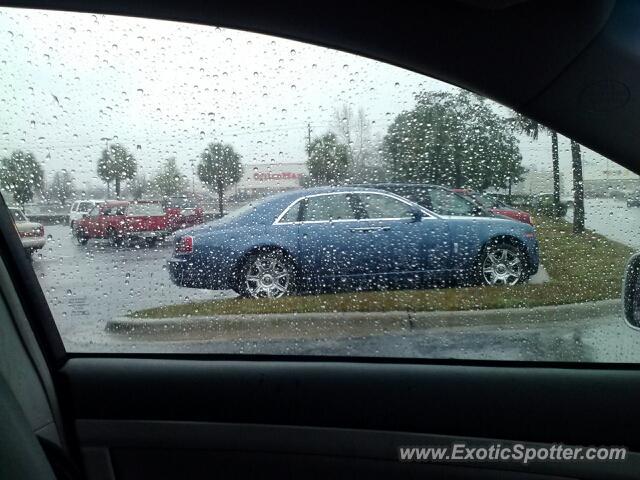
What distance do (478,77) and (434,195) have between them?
0.67 m

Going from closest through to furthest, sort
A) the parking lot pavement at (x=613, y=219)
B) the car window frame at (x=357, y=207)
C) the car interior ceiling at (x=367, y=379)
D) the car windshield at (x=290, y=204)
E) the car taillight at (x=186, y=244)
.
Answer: the car interior ceiling at (x=367, y=379) < the parking lot pavement at (x=613, y=219) < the car windshield at (x=290, y=204) < the car window frame at (x=357, y=207) < the car taillight at (x=186, y=244)

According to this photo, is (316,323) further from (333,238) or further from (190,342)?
(190,342)

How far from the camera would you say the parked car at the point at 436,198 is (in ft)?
9.71

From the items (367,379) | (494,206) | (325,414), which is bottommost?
(325,414)

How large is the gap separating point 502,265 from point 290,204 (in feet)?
3.43

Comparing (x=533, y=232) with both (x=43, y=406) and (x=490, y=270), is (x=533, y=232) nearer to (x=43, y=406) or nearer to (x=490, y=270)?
(x=490, y=270)

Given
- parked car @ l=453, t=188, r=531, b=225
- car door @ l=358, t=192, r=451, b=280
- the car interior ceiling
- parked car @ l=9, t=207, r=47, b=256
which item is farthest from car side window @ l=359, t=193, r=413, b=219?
parked car @ l=9, t=207, r=47, b=256

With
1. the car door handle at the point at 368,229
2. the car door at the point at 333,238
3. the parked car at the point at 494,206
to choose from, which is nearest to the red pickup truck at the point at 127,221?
the car door at the point at 333,238

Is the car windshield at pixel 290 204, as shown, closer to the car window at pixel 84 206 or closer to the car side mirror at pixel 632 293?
the car window at pixel 84 206

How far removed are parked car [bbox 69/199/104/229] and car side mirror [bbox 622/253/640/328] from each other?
7.94ft

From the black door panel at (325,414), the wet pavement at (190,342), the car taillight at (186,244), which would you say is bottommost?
the black door panel at (325,414)

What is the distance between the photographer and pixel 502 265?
3049mm

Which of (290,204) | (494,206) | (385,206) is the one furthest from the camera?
(290,204)

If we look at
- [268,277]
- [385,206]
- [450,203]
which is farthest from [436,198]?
[268,277]
